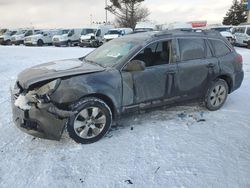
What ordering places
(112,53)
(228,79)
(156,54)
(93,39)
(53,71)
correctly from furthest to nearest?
(93,39)
(228,79)
(112,53)
(156,54)
(53,71)

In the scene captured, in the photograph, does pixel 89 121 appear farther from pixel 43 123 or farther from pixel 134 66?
pixel 134 66

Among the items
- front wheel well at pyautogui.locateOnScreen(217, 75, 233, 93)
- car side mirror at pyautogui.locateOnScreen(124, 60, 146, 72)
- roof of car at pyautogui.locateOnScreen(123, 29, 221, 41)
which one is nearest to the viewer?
car side mirror at pyautogui.locateOnScreen(124, 60, 146, 72)

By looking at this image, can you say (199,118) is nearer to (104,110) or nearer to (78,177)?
(104,110)

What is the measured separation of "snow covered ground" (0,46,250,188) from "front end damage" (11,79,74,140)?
0.93ft

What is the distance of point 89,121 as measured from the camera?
4453 mm

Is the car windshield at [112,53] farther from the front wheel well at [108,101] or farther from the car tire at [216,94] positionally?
the car tire at [216,94]

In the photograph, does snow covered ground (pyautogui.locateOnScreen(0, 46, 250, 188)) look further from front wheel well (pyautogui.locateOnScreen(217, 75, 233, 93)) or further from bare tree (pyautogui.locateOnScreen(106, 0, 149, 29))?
bare tree (pyautogui.locateOnScreen(106, 0, 149, 29))

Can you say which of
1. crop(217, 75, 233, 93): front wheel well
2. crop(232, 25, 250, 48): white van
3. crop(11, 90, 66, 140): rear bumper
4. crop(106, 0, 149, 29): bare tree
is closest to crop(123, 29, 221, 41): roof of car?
crop(217, 75, 233, 93): front wheel well

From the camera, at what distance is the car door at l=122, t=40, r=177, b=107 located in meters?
4.84

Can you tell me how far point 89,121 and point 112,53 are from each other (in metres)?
1.48

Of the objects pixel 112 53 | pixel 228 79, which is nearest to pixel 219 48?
pixel 228 79

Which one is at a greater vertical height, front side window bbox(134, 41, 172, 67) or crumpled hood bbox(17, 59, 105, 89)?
front side window bbox(134, 41, 172, 67)

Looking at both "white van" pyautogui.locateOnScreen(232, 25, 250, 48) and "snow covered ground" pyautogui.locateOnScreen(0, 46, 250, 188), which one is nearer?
"snow covered ground" pyautogui.locateOnScreen(0, 46, 250, 188)

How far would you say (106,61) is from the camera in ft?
16.9
